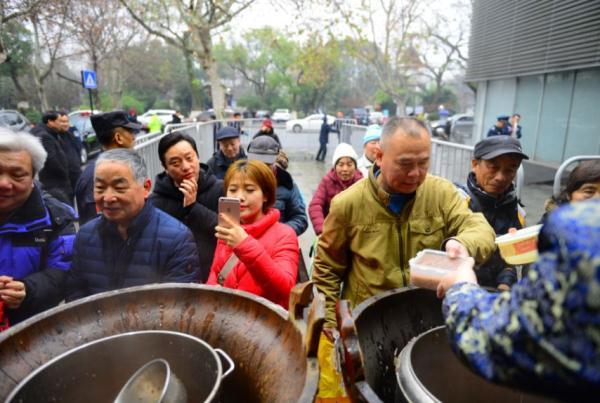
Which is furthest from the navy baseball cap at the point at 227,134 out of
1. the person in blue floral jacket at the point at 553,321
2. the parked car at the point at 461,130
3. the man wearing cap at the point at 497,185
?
the parked car at the point at 461,130

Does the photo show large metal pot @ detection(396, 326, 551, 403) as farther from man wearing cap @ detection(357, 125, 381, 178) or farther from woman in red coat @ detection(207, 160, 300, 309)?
man wearing cap @ detection(357, 125, 381, 178)

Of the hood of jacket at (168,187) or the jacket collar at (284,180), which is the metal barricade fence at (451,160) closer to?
the jacket collar at (284,180)

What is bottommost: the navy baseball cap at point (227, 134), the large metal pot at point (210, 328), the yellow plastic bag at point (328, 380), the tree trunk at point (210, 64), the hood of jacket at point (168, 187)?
the yellow plastic bag at point (328, 380)

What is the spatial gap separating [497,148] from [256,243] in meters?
1.72

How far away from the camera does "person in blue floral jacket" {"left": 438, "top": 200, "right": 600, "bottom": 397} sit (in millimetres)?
584

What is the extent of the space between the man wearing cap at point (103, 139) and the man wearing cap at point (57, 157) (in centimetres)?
237

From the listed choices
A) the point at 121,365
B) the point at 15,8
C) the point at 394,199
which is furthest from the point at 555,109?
the point at 121,365

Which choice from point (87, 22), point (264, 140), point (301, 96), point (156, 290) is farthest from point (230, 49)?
point (156, 290)

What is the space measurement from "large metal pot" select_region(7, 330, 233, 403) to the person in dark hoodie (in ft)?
4.83

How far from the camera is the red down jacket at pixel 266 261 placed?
188 centimetres

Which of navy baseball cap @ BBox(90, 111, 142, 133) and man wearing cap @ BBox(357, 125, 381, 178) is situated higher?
navy baseball cap @ BBox(90, 111, 142, 133)

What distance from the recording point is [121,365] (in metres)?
1.29

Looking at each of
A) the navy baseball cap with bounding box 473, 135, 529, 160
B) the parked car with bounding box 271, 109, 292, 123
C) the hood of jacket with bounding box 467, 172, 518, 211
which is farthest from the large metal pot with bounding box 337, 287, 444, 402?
the parked car with bounding box 271, 109, 292, 123

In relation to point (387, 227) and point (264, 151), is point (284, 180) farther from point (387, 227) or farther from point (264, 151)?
point (387, 227)
